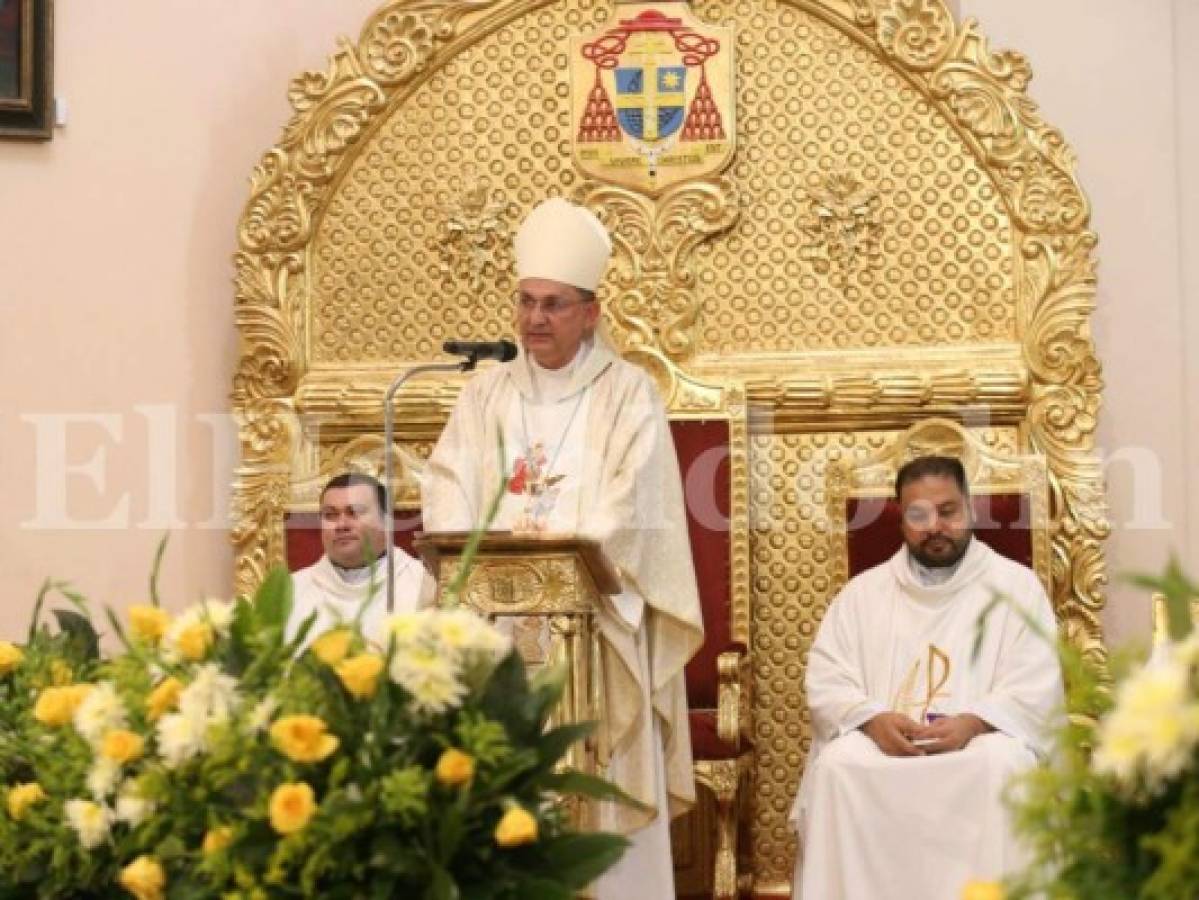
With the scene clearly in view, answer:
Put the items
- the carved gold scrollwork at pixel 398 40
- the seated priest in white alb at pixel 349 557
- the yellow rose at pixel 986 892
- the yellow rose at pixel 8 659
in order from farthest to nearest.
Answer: the carved gold scrollwork at pixel 398 40, the seated priest in white alb at pixel 349 557, the yellow rose at pixel 8 659, the yellow rose at pixel 986 892

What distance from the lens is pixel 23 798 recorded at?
326 cm

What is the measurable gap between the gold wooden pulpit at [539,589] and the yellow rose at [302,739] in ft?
8.21

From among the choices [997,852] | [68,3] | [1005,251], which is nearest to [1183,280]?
[1005,251]

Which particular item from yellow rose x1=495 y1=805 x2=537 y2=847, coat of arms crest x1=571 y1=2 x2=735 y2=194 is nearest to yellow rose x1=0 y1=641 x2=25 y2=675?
yellow rose x1=495 y1=805 x2=537 y2=847

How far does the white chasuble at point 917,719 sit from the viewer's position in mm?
6234

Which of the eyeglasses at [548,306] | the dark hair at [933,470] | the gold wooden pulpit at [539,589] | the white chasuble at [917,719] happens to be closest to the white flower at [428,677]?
the gold wooden pulpit at [539,589]

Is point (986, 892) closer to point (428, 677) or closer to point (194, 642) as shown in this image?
point (428, 677)

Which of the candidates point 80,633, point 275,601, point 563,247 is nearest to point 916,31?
point 563,247

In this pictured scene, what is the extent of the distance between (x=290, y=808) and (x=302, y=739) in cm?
10

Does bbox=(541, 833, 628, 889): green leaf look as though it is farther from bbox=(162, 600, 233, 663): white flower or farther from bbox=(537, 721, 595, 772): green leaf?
bbox=(162, 600, 233, 663): white flower

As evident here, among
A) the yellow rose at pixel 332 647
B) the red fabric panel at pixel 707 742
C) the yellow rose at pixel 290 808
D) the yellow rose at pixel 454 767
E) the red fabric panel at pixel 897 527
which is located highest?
the red fabric panel at pixel 897 527

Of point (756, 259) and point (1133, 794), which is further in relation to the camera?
point (756, 259)

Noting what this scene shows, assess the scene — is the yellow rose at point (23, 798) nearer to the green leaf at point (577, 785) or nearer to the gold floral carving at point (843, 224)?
the green leaf at point (577, 785)

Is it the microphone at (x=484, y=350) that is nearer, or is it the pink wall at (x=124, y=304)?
the microphone at (x=484, y=350)
